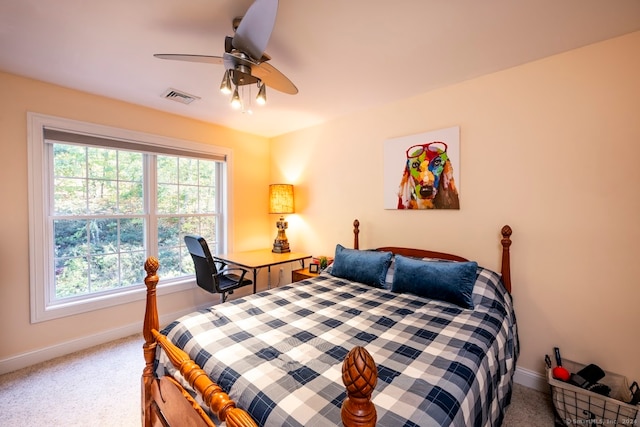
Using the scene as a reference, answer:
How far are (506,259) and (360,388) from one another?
202 cm

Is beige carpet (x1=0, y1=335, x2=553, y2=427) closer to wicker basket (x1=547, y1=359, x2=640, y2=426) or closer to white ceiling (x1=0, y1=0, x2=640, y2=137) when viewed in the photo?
wicker basket (x1=547, y1=359, x2=640, y2=426)

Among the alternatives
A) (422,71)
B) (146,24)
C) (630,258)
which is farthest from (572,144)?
(146,24)

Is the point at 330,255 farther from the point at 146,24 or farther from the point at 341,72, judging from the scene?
the point at 146,24

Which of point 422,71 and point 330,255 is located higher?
point 422,71

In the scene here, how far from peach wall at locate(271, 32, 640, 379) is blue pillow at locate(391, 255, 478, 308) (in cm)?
50

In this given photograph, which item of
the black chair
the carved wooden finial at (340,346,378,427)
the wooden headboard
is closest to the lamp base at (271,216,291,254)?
the black chair

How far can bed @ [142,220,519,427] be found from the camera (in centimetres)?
92

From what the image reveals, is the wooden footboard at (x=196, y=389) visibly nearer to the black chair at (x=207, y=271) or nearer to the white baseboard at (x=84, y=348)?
the black chair at (x=207, y=271)

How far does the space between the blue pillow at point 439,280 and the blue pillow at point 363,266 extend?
173 mm

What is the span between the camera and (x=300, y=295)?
2.10 meters

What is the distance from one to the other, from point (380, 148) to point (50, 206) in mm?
3205

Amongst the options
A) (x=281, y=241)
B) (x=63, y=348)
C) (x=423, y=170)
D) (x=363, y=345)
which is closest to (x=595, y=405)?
(x=363, y=345)

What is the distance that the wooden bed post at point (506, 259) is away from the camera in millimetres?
2098

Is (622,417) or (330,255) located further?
(330,255)
